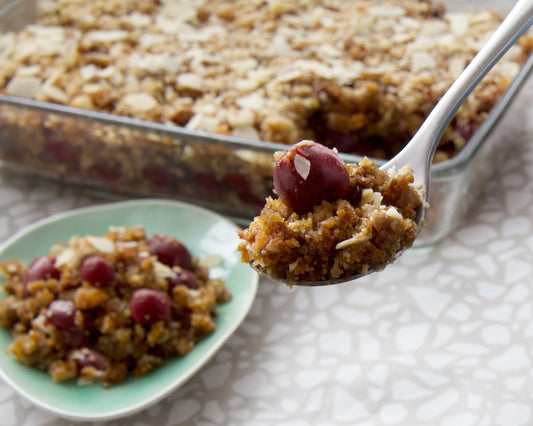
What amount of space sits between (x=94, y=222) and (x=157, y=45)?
0.50m

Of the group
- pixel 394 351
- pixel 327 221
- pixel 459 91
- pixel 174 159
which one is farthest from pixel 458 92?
pixel 174 159

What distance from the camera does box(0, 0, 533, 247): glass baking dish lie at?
54.0 inches

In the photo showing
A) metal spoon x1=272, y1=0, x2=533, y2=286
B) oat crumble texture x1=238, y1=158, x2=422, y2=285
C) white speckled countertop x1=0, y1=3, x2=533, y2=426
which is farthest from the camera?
white speckled countertop x1=0, y1=3, x2=533, y2=426

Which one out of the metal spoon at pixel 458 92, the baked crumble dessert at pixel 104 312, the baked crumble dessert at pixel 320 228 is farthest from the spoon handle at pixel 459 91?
the baked crumble dessert at pixel 104 312

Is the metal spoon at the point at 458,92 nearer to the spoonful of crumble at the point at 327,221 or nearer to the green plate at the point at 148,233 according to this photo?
the spoonful of crumble at the point at 327,221

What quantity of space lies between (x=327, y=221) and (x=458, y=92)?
0.95ft

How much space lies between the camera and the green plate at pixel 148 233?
3.70 feet

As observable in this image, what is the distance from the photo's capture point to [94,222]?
1.47 meters

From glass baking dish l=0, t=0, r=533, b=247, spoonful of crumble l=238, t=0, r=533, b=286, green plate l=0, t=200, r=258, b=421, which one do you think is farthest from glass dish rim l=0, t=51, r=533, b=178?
spoonful of crumble l=238, t=0, r=533, b=286

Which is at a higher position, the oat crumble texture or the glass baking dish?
the oat crumble texture

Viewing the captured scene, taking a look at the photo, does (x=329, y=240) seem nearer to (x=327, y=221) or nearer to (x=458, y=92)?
(x=327, y=221)

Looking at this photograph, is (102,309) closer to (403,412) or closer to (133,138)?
(133,138)

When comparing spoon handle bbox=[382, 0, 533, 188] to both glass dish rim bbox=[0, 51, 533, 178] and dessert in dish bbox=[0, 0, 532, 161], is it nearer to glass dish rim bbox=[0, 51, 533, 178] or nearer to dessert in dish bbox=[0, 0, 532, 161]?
glass dish rim bbox=[0, 51, 533, 178]

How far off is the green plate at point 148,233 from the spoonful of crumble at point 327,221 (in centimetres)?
30
